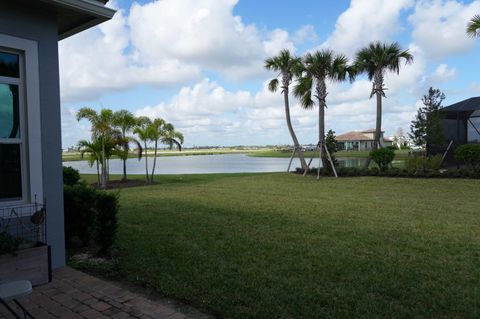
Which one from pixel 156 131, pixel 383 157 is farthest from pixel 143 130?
pixel 383 157

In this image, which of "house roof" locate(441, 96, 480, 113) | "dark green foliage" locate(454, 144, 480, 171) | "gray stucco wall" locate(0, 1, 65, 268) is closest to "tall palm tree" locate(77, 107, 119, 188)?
"gray stucco wall" locate(0, 1, 65, 268)

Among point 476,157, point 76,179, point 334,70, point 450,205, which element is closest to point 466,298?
point 450,205

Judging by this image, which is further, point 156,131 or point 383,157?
point 156,131

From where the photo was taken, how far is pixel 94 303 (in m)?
3.10

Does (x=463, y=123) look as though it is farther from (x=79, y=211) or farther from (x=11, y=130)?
(x=11, y=130)

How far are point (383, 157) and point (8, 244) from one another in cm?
1404

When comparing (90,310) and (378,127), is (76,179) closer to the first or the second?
(90,310)

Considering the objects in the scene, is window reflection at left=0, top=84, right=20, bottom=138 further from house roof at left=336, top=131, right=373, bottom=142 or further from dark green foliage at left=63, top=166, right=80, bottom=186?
house roof at left=336, top=131, right=373, bottom=142

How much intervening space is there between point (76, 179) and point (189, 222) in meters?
2.78

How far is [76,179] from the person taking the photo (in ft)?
24.9

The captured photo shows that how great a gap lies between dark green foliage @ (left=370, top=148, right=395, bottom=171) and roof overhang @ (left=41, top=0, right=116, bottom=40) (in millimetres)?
12997

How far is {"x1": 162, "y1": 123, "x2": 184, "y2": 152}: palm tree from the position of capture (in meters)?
16.3

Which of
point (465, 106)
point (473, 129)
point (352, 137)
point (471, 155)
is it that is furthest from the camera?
point (352, 137)

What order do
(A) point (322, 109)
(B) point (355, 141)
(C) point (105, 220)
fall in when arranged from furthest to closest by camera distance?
(B) point (355, 141), (A) point (322, 109), (C) point (105, 220)
